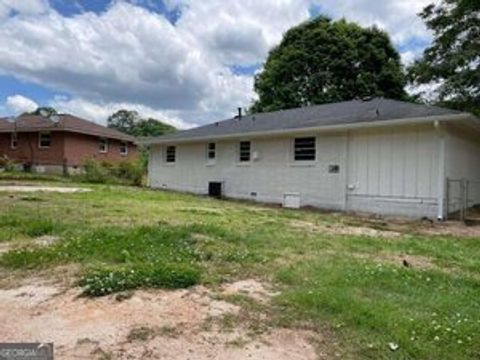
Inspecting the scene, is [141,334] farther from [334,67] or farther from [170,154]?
[334,67]

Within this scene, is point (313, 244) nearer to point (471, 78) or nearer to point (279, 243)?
point (279, 243)

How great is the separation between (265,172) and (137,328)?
13.9 meters

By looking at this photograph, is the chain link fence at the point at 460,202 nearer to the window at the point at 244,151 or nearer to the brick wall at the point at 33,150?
the window at the point at 244,151

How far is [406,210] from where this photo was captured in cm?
1373

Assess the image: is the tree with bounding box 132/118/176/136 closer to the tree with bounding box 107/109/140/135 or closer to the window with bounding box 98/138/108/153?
the tree with bounding box 107/109/140/135

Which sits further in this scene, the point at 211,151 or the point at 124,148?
the point at 124,148

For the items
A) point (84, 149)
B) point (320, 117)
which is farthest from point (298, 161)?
point (84, 149)

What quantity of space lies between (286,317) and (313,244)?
3.62 meters

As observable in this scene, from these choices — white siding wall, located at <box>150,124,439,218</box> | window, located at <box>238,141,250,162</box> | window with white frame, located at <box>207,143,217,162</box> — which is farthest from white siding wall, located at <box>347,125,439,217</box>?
window with white frame, located at <box>207,143,217,162</box>

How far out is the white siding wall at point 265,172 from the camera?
15.6 meters

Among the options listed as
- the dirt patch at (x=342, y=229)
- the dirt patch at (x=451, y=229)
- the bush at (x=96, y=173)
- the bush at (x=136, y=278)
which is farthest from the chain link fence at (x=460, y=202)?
the bush at (x=96, y=173)

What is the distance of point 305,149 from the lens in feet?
54.7

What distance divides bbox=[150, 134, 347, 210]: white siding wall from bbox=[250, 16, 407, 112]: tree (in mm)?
14313

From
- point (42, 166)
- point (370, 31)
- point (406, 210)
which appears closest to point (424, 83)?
point (406, 210)
